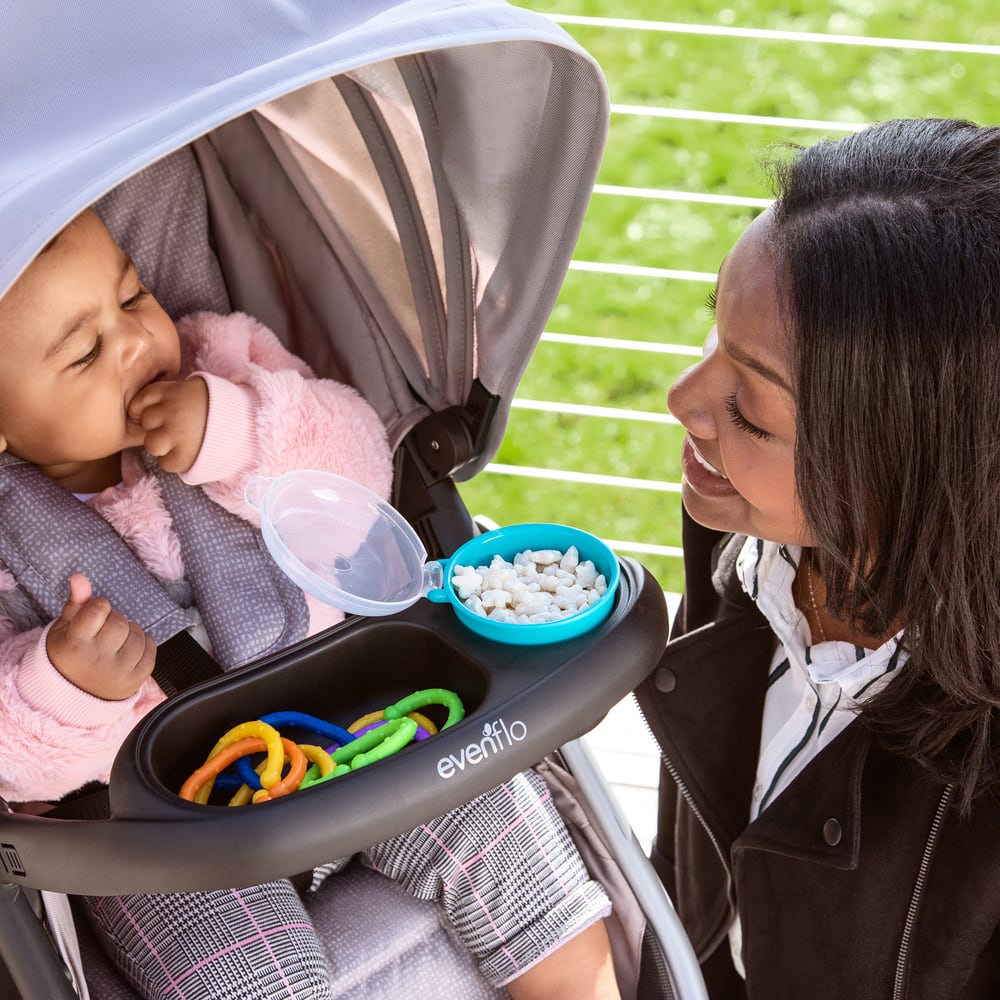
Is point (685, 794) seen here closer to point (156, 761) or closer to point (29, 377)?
point (156, 761)

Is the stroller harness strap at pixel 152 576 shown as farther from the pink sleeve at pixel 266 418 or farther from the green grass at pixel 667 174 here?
the green grass at pixel 667 174

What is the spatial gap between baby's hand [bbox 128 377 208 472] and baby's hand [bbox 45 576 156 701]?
0.21m

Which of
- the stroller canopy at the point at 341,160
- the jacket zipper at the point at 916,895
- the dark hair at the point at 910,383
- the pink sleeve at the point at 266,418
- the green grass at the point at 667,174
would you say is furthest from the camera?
the green grass at the point at 667,174

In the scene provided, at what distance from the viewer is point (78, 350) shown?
4.26ft

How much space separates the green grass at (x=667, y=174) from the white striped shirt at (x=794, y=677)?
119cm

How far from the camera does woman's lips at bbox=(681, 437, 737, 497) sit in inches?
53.2

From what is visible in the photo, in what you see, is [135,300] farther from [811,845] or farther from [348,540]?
[811,845]

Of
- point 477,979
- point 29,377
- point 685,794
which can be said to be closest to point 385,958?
point 477,979

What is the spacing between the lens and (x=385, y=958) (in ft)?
4.66

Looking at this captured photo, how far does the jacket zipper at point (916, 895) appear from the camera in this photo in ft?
4.30

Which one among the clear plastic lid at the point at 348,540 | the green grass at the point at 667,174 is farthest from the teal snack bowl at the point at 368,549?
the green grass at the point at 667,174

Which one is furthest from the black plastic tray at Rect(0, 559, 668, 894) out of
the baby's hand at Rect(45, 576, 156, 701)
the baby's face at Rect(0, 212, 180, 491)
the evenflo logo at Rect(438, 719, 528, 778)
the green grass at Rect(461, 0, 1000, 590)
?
the green grass at Rect(461, 0, 1000, 590)

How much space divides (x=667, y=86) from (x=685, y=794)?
244 centimetres

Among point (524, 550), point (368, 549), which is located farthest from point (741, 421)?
point (368, 549)
